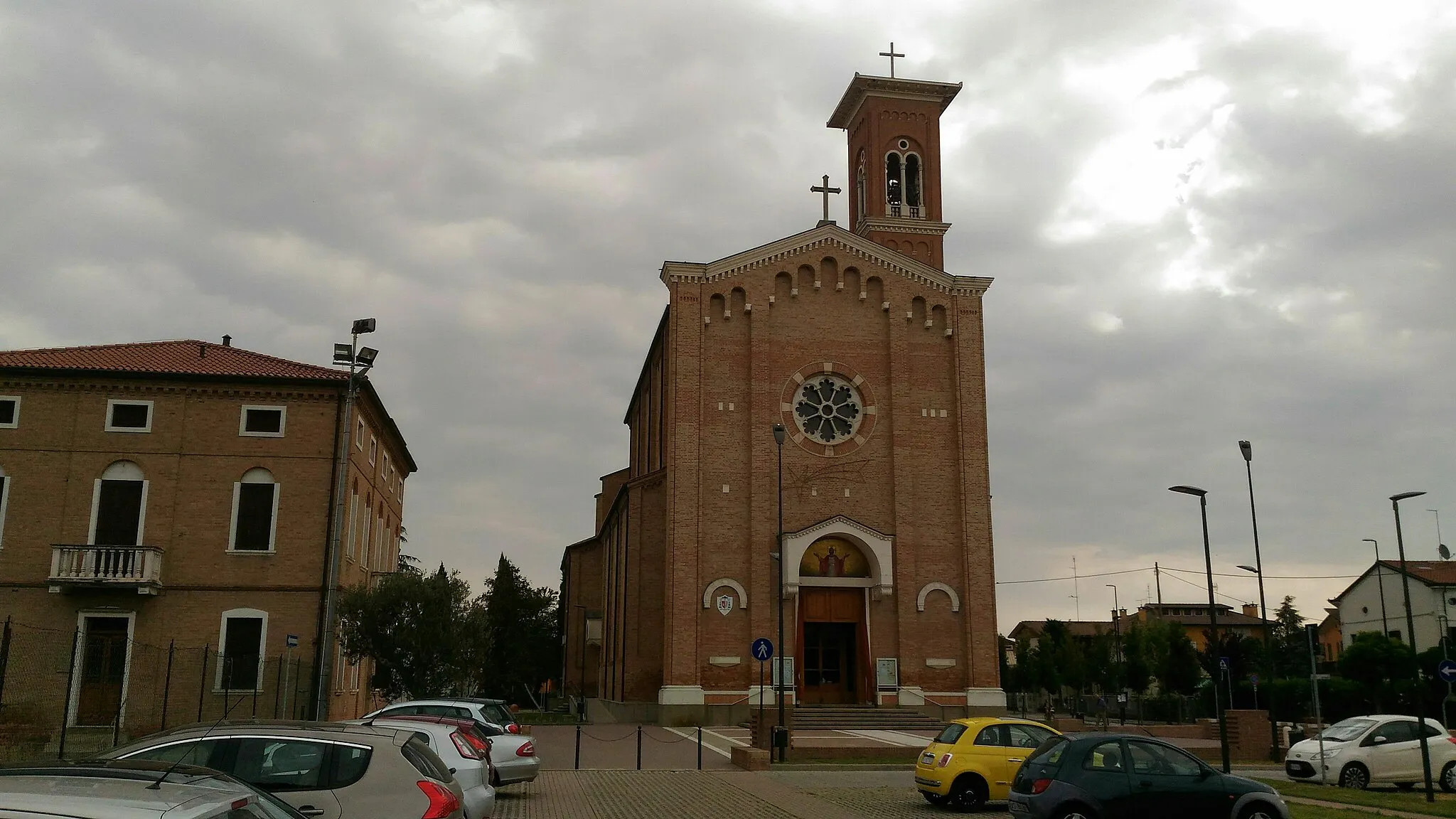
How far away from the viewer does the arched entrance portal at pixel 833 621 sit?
37.5 m

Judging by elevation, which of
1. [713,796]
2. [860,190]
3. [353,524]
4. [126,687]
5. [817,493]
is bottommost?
[713,796]

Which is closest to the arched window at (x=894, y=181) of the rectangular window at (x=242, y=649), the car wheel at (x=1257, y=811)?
the rectangular window at (x=242, y=649)

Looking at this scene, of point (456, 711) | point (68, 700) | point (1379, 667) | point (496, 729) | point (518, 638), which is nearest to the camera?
point (68, 700)

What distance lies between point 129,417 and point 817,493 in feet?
71.7

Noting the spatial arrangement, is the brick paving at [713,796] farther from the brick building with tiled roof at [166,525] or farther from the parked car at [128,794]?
the parked car at [128,794]

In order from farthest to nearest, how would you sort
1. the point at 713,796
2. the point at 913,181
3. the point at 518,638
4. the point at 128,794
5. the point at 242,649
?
the point at 518,638
the point at 913,181
the point at 242,649
the point at 713,796
the point at 128,794

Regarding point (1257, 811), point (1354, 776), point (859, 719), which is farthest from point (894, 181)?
point (1257, 811)

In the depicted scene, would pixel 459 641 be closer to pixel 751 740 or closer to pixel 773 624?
pixel 751 740

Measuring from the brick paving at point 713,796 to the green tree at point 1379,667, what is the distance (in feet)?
97.8

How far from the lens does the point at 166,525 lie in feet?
Answer: 96.0

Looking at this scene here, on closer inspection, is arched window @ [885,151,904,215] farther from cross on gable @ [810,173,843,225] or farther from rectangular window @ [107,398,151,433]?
rectangular window @ [107,398,151,433]

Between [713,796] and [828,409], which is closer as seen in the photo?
[713,796]

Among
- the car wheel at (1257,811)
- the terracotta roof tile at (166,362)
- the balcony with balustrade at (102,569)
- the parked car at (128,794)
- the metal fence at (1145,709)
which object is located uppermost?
the terracotta roof tile at (166,362)

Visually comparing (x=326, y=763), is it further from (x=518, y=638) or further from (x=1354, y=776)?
(x=518, y=638)
